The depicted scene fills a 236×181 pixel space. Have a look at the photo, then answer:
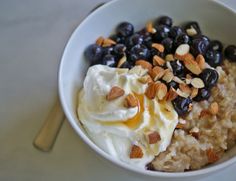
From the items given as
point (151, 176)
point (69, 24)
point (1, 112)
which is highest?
point (151, 176)

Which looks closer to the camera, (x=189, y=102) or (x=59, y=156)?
(x=189, y=102)

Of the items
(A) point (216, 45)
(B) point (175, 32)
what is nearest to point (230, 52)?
(A) point (216, 45)

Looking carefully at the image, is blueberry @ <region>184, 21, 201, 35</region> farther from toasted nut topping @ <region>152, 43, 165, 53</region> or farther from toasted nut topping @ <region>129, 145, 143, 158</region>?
toasted nut topping @ <region>129, 145, 143, 158</region>

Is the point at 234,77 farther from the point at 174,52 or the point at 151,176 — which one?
the point at 151,176

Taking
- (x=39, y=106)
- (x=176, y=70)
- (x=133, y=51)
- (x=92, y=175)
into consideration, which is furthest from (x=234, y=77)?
(x=39, y=106)

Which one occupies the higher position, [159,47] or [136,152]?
[159,47]

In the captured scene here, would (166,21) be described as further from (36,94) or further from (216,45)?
(36,94)

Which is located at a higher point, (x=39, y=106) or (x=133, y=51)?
(x=133, y=51)

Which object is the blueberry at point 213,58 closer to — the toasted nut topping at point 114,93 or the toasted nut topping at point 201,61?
the toasted nut topping at point 201,61
